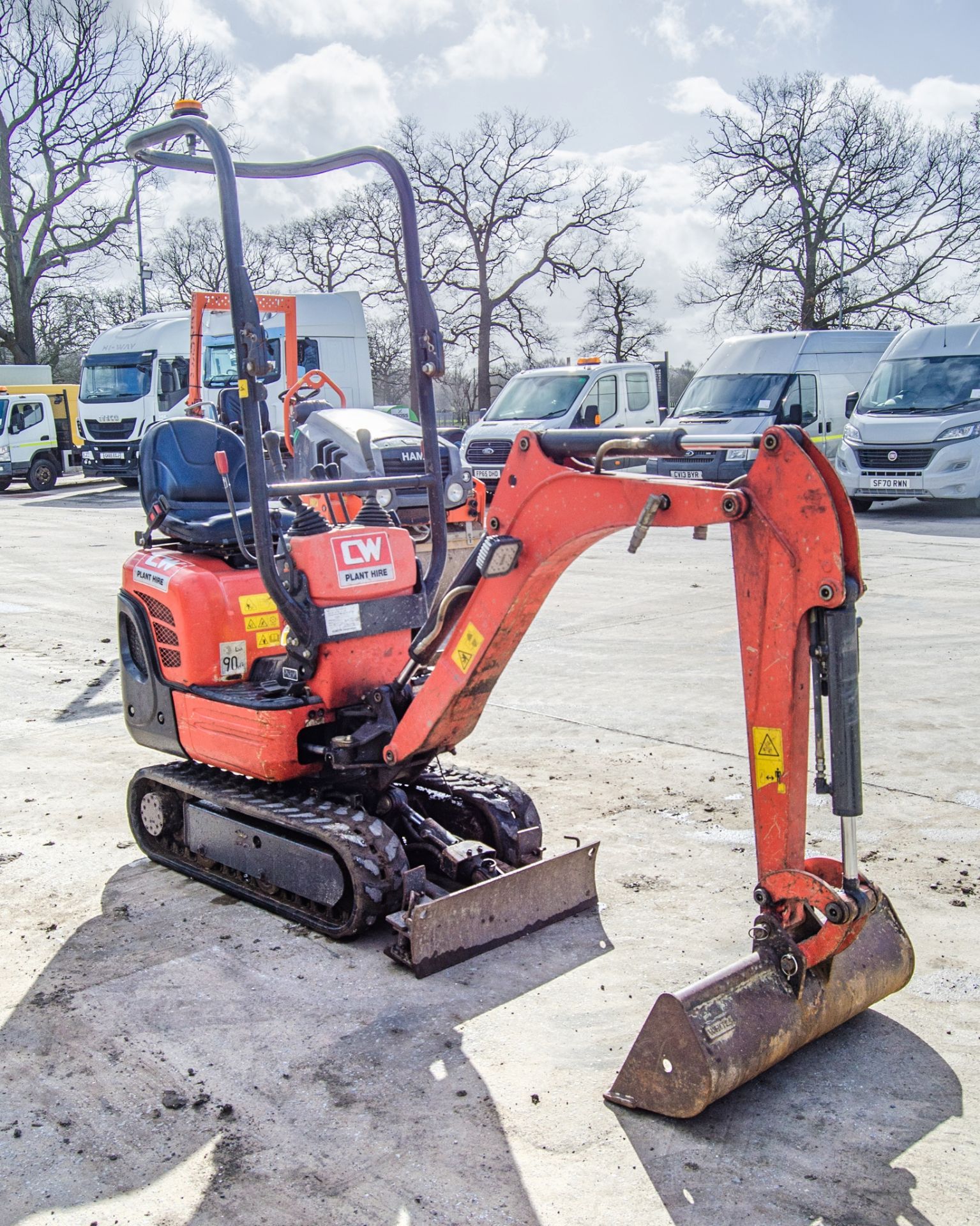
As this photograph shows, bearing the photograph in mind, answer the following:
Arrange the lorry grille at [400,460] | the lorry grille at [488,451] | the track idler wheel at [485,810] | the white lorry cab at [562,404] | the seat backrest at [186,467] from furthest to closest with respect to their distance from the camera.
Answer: the white lorry cab at [562,404]
the lorry grille at [488,451]
the lorry grille at [400,460]
the seat backrest at [186,467]
the track idler wheel at [485,810]

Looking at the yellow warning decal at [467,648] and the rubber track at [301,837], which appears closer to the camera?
the yellow warning decal at [467,648]

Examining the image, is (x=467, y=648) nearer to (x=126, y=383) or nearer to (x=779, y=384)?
(x=779, y=384)

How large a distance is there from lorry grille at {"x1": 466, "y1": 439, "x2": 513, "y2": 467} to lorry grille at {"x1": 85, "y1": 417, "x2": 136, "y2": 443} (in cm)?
940

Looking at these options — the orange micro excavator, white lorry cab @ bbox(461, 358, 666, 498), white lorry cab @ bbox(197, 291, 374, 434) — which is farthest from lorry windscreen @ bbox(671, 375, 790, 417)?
the orange micro excavator

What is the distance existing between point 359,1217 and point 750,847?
8.88ft

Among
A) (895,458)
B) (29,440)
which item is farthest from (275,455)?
(29,440)

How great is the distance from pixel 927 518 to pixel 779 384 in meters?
Result: 3.12

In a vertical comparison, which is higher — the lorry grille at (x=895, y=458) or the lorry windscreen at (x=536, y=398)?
the lorry windscreen at (x=536, y=398)

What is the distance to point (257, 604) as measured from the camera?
5121 mm

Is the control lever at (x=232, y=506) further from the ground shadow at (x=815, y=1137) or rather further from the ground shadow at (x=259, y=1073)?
the ground shadow at (x=815, y=1137)

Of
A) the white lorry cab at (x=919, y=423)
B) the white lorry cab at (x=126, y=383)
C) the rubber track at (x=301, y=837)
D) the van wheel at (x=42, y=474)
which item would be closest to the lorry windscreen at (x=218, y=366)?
the white lorry cab at (x=126, y=383)

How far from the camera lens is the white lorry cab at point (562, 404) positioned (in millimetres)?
19359

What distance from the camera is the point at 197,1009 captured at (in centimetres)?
398

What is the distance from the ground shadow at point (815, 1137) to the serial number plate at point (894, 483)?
545 inches
